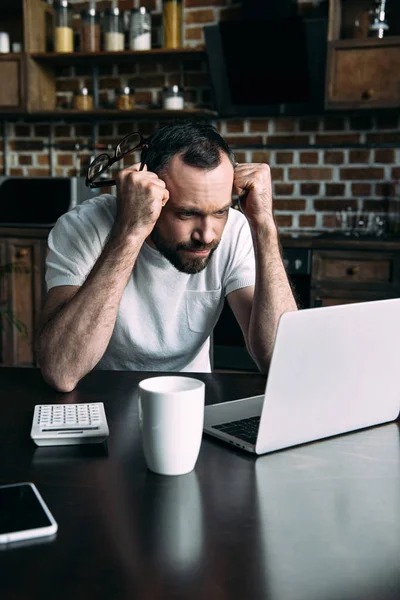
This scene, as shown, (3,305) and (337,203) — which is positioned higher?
(337,203)

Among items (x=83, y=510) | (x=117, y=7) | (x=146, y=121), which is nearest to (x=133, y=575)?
(x=83, y=510)

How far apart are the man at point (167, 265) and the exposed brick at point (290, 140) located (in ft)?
5.95

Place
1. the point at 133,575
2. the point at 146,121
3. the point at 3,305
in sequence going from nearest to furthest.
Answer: the point at 133,575 → the point at 3,305 → the point at 146,121

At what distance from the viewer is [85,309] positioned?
1.29 metres

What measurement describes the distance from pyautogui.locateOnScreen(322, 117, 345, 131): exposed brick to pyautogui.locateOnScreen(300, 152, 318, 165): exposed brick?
0.44ft

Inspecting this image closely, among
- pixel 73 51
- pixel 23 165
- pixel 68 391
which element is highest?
pixel 73 51

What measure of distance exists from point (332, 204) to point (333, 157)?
0.23 metres

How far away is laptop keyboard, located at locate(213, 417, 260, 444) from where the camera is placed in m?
0.93

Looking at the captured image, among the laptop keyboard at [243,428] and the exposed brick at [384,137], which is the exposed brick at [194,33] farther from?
the laptop keyboard at [243,428]

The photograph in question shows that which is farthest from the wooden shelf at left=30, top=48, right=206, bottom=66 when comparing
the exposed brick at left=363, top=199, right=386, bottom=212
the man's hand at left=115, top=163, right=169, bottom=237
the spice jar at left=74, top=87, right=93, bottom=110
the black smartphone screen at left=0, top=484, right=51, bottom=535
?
the black smartphone screen at left=0, top=484, right=51, bottom=535

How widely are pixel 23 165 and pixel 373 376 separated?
3.24 meters

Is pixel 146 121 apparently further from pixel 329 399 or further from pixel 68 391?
pixel 329 399

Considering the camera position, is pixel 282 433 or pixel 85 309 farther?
pixel 85 309

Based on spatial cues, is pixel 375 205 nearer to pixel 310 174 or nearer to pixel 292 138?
pixel 310 174
